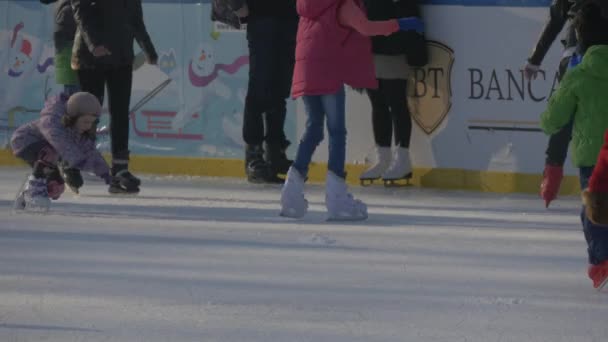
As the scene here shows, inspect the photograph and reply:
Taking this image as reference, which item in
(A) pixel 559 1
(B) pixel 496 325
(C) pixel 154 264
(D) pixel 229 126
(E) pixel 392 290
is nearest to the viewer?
(B) pixel 496 325

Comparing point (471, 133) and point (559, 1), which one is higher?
point (559, 1)

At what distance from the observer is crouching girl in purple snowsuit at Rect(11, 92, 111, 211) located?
931 cm

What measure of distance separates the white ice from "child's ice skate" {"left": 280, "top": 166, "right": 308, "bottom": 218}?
86 mm

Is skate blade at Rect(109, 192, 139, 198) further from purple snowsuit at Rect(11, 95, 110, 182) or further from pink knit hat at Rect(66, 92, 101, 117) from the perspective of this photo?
pink knit hat at Rect(66, 92, 101, 117)

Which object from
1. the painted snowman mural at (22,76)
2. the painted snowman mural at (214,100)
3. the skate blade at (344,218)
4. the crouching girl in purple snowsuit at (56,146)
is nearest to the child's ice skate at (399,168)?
the painted snowman mural at (214,100)

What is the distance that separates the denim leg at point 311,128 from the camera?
29.8ft

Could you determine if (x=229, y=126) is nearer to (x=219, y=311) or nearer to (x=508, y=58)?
(x=508, y=58)

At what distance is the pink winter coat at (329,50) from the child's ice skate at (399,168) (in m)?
1.89

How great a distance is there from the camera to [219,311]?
20.6 feet

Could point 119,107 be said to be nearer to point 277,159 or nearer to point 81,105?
point 81,105

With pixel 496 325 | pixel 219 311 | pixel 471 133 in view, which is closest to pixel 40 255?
pixel 219 311

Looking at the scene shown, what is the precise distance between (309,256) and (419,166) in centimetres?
345

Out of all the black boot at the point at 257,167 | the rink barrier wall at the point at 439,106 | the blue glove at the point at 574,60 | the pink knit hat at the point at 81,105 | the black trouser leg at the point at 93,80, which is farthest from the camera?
the black boot at the point at 257,167

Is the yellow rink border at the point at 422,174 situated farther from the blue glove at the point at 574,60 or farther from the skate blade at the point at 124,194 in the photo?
the blue glove at the point at 574,60
